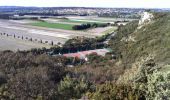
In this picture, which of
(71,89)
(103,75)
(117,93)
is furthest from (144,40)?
(117,93)

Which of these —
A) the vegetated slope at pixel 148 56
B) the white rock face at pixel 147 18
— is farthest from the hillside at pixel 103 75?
the white rock face at pixel 147 18

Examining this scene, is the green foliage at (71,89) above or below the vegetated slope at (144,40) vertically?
above

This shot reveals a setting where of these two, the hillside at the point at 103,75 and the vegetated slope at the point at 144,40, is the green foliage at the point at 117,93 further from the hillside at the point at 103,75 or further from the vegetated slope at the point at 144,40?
the vegetated slope at the point at 144,40

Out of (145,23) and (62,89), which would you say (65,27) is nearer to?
(145,23)

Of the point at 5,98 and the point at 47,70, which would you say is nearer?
the point at 5,98

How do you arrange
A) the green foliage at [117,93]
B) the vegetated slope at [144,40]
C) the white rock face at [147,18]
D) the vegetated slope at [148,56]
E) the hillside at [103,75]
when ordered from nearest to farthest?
1. the vegetated slope at [148,56]
2. the green foliage at [117,93]
3. the hillside at [103,75]
4. the vegetated slope at [144,40]
5. the white rock face at [147,18]

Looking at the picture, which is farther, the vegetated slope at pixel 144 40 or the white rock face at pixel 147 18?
the white rock face at pixel 147 18

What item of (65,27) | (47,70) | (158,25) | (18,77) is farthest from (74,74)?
(65,27)

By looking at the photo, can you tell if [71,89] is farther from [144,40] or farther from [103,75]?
[144,40]

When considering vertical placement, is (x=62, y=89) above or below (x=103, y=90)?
below
